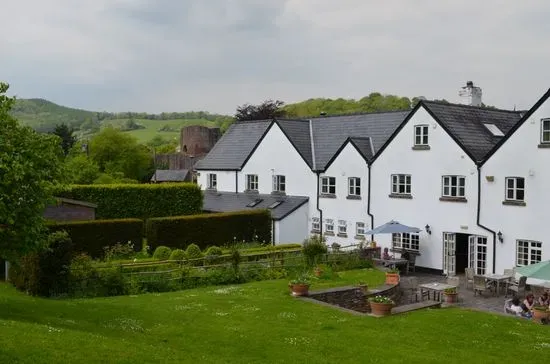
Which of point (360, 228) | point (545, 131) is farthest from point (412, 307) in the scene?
point (360, 228)

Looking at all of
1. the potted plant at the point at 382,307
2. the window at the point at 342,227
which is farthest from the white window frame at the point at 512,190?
the potted plant at the point at 382,307

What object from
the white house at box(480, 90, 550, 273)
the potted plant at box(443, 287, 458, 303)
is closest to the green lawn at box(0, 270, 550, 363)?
the potted plant at box(443, 287, 458, 303)

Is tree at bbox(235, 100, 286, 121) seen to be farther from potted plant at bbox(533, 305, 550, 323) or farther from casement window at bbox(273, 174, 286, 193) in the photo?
potted plant at bbox(533, 305, 550, 323)

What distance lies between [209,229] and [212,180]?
541 inches

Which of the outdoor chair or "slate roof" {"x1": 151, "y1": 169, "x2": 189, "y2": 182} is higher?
"slate roof" {"x1": 151, "y1": 169, "x2": 189, "y2": 182}

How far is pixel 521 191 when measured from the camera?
1147 inches

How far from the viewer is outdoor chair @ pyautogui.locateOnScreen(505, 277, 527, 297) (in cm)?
2527

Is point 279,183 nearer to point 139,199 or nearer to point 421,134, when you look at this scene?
point 139,199

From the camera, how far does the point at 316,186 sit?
40750 millimetres

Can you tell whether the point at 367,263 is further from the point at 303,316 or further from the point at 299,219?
the point at 303,316

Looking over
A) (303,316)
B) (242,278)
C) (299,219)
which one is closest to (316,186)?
(299,219)

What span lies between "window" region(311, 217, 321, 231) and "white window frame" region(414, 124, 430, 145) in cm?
983

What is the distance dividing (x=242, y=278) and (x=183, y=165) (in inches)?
2812

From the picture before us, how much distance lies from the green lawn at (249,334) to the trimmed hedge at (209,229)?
43.9 ft
